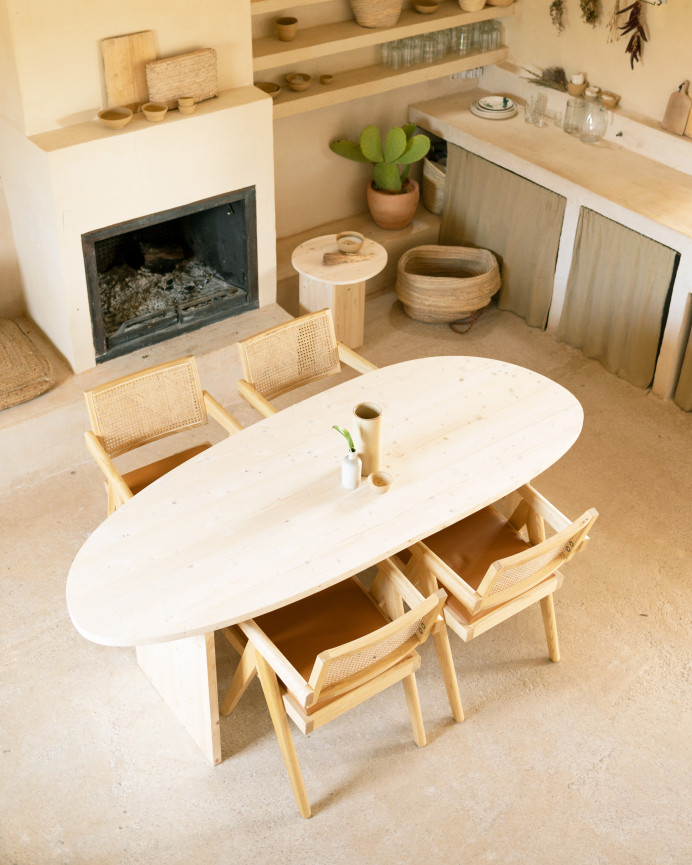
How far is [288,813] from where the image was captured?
3.29m

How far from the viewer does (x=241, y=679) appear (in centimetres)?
338

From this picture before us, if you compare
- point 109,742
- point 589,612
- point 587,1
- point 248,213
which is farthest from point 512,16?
point 109,742

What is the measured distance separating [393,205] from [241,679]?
11.5 ft

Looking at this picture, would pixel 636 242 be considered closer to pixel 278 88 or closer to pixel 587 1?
pixel 587 1

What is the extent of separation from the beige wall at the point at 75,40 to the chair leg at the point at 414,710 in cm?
293

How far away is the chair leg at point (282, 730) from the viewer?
3127mm

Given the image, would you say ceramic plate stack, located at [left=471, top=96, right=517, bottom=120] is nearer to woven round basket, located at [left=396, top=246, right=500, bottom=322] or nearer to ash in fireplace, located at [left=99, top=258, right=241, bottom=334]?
woven round basket, located at [left=396, top=246, right=500, bottom=322]

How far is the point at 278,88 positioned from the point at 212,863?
13.3ft

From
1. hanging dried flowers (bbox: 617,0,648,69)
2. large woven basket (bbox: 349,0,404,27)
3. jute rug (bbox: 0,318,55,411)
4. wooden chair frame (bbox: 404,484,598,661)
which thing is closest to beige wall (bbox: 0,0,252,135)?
large woven basket (bbox: 349,0,404,27)

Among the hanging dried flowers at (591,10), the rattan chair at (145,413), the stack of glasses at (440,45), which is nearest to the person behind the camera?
the rattan chair at (145,413)

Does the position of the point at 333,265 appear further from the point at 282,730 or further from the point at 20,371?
the point at 282,730

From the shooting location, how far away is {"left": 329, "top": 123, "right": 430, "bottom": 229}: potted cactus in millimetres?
5648

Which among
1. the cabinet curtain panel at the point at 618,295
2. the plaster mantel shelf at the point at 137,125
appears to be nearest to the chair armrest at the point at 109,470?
the plaster mantel shelf at the point at 137,125

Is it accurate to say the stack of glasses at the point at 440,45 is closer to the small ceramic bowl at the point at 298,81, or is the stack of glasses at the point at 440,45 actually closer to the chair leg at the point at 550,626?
the small ceramic bowl at the point at 298,81
